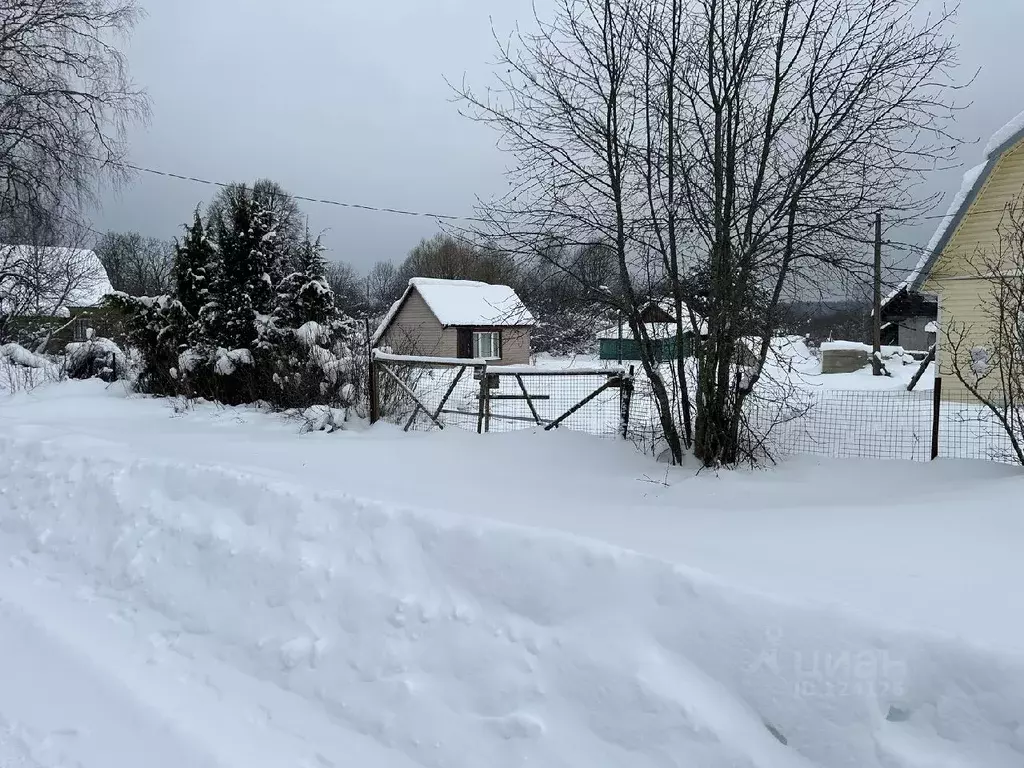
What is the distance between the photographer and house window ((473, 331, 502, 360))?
31.2m

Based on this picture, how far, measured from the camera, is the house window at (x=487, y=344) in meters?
31.2

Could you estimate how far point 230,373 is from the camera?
12.4m

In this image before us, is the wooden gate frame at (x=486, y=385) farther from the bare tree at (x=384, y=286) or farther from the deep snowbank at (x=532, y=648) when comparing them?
the bare tree at (x=384, y=286)

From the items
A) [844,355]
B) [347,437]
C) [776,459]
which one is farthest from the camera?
[844,355]

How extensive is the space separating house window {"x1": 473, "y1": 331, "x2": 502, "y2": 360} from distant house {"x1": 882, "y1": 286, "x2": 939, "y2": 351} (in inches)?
608

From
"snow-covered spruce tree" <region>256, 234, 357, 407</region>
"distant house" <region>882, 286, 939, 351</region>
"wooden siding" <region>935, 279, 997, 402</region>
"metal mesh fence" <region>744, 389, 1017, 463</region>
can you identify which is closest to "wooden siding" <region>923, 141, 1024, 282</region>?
"wooden siding" <region>935, 279, 997, 402</region>

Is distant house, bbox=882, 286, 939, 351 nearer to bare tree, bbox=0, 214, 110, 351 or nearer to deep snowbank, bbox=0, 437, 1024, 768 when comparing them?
deep snowbank, bbox=0, 437, 1024, 768

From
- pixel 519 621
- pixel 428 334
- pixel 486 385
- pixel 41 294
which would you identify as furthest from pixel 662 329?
pixel 428 334

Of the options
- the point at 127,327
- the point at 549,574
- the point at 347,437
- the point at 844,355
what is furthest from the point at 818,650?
the point at 844,355

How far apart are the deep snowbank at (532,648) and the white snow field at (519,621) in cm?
1

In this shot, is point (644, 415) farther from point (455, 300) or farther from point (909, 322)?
point (909, 322)

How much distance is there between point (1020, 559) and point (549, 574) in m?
2.47

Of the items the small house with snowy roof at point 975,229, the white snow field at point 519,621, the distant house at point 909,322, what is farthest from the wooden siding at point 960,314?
the white snow field at point 519,621

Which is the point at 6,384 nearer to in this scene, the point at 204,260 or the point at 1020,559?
the point at 204,260
